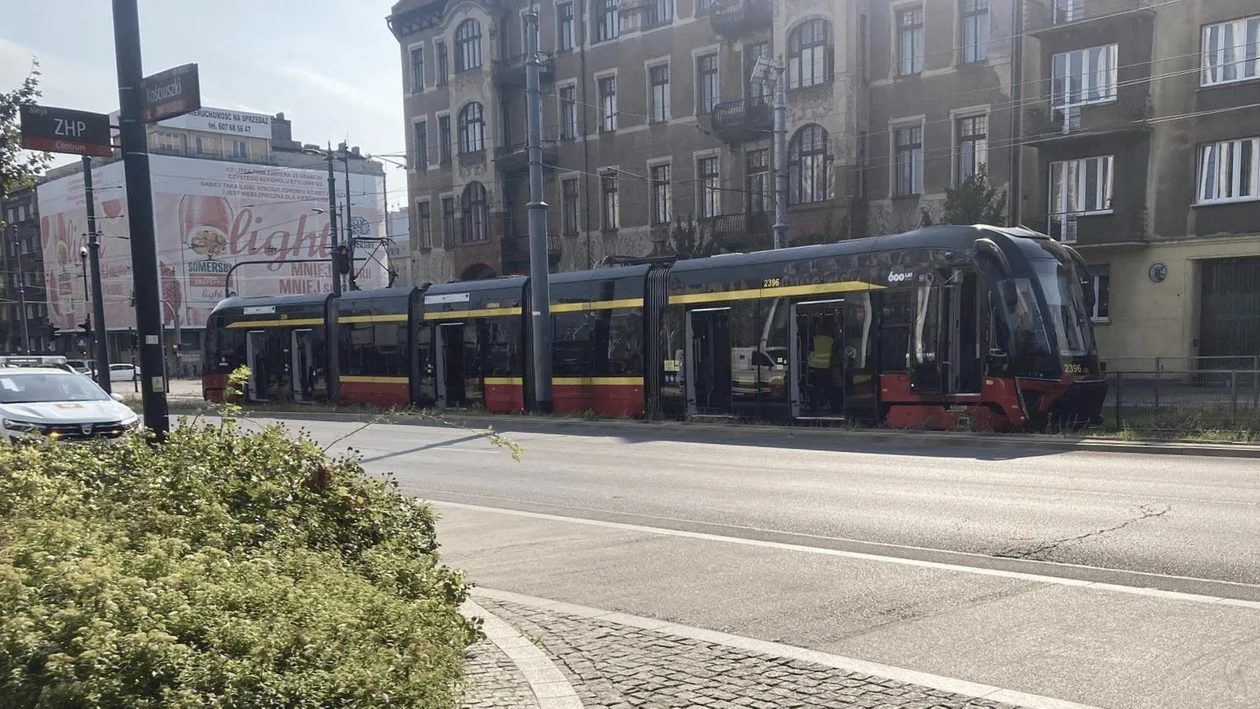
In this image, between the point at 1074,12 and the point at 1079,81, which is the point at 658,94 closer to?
the point at 1074,12

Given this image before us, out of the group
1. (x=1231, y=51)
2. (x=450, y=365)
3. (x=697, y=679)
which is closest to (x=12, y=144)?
(x=697, y=679)

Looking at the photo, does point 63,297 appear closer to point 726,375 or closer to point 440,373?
point 440,373

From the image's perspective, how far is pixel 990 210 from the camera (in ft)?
90.1

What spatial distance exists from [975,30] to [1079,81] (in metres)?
3.53

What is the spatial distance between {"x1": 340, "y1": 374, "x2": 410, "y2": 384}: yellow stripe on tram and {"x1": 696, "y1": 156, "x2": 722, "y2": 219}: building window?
14.4 meters

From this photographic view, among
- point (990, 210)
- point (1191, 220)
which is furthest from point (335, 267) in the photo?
point (1191, 220)

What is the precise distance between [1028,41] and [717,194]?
12.2 meters

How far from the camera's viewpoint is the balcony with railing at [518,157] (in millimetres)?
43219

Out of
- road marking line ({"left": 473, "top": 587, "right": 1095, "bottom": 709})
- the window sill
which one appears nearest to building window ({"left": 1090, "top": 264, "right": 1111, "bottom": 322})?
the window sill

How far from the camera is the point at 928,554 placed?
26.4 ft

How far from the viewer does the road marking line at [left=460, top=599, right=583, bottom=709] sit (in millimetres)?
4730

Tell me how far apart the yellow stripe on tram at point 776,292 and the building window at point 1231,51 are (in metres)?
16.5

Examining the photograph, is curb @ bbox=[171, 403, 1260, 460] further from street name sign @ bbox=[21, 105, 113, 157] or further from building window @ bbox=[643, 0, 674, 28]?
building window @ bbox=[643, 0, 674, 28]

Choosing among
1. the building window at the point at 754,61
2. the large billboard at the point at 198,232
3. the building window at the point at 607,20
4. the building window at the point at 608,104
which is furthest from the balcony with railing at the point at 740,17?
the large billboard at the point at 198,232
